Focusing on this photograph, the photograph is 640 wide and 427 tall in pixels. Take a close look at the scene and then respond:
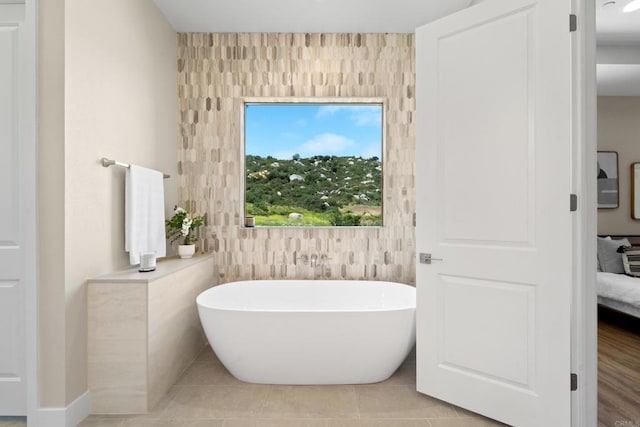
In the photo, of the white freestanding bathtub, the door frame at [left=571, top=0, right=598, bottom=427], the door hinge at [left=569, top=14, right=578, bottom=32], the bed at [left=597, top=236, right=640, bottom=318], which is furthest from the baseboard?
the bed at [left=597, top=236, right=640, bottom=318]

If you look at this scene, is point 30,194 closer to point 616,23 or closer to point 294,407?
point 294,407

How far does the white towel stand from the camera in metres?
2.38

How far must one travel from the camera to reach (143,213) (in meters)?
2.54

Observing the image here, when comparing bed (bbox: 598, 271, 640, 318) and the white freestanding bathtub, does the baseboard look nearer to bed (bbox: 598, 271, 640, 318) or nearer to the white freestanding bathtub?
the white freestanding bathtub

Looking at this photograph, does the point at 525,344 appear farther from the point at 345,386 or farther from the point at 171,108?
the point at 171,108

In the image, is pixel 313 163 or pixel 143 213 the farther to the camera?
pixel 313 163

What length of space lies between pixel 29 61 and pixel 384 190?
105 inches

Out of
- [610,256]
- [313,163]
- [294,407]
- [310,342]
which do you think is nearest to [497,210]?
[310,342]

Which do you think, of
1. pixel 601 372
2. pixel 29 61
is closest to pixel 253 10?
pixel 29 61

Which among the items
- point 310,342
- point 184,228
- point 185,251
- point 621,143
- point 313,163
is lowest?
point 310,342

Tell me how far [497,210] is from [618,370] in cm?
179

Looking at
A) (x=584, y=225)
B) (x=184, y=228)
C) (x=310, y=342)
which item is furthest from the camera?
(x=184, y=228)

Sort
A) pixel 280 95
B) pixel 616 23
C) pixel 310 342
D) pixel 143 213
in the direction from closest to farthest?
1. pixel 310 342
2. pixel 143 213
3. pixel 616 23
4. pixel 280 95

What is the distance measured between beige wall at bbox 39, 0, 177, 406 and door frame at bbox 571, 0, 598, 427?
101 inches
